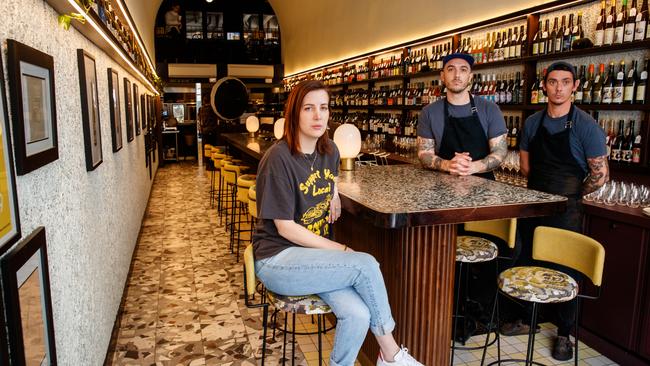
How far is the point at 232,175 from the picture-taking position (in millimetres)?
5773

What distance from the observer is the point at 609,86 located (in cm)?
359

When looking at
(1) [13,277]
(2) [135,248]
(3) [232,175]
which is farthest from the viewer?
(3) [232,175]

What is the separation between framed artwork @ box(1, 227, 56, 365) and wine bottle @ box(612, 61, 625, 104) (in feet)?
12.2

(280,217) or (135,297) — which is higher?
(280,217)

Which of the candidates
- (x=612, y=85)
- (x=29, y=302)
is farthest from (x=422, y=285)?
(x=612, y=85)

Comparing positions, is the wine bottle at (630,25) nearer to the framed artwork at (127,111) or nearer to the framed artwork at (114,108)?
the framed artwork at (114,108)

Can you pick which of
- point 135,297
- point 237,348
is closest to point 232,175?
point 135,297

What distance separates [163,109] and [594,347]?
1408 centimetres

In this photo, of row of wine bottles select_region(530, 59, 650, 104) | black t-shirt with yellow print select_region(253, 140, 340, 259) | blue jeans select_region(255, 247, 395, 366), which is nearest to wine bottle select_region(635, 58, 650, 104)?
row of wine bottles select_region(530, 59, 650, 104)

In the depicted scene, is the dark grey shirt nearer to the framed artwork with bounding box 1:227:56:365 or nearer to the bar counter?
the bar counter

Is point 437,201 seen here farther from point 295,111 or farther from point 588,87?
point 588,87

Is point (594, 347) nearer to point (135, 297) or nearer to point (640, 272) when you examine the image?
point (640, 272)

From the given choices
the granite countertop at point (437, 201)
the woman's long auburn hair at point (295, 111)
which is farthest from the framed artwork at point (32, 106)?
the granite countertop at point (437, 201)

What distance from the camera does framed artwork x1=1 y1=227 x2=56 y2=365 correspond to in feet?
3.80
